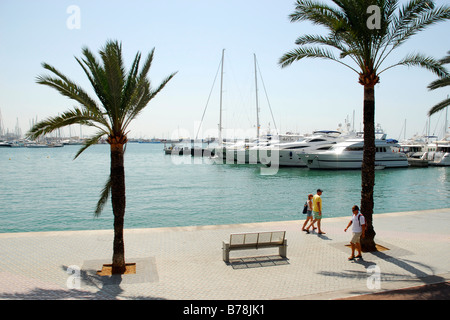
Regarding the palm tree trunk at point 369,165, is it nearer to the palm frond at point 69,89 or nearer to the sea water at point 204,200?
the palm frond at point 69,89

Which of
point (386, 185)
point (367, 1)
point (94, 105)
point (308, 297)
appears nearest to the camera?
point (308, 297)

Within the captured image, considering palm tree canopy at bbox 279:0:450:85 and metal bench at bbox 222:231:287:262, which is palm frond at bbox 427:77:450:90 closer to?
palm tree canopy at bbox 279:0:450:85

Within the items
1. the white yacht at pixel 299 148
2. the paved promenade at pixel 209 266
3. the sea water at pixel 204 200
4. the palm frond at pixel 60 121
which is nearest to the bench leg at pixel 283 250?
the paved promenade at pixel 209 266

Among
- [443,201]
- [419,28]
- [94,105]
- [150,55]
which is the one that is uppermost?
[419,28]

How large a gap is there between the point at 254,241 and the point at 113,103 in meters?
4.85

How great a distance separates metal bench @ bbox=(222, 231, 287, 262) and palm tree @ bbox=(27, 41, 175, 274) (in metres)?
2.55

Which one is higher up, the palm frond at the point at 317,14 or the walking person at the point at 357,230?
the palm frond at the point at 317,14

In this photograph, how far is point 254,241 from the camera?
349 inches

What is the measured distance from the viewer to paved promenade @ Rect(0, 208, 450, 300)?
22.6 feet

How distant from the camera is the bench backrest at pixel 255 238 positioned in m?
8.75
